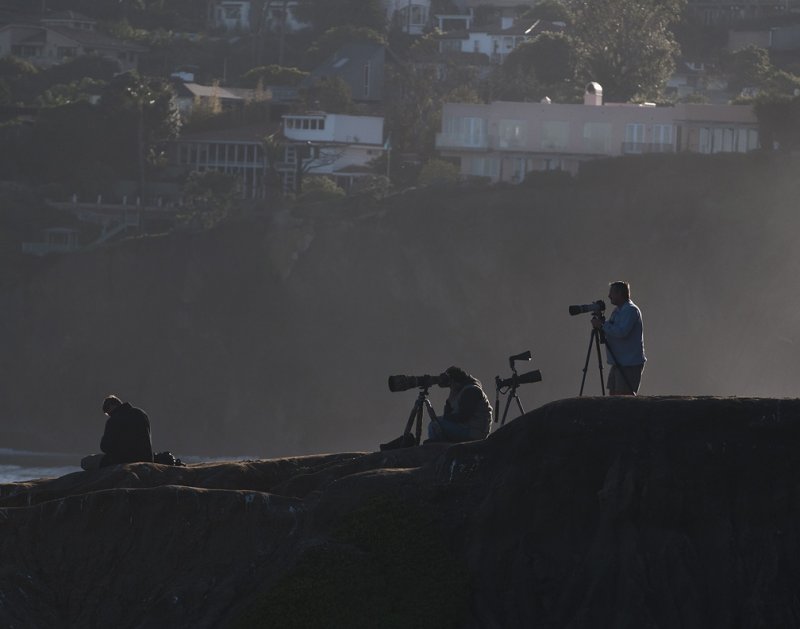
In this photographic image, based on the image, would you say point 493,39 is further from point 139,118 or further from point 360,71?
point 139,118

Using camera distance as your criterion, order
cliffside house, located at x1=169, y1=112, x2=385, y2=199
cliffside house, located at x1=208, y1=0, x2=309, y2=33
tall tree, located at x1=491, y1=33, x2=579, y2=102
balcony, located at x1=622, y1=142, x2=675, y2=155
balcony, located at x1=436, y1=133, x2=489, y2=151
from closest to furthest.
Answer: balcony, located at x1=622, y1=142, x2=675, y2=155 → balcony, located at x1=436, y1=133, x2=489, y2=151 → cliffside house, located at x1=169, y1=112, x2=385, y2=199 → tall tree, located at x1=491, y1=33, x2=579, y2=102 → cliffside house, located at x1=208, y1=0, x2=309, y2=33

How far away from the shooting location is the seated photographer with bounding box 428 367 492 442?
21203mm

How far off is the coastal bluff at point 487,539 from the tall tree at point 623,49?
87.4 m

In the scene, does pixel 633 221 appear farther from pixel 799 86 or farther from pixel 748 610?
pixel 748 610

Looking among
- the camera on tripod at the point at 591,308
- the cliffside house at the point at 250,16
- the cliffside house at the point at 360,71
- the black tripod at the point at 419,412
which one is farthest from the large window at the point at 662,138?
the camera on tripod at the point at 591,308

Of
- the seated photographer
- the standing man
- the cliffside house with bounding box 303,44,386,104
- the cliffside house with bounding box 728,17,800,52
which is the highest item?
the cliffside house with bounding box 728,17,800,52

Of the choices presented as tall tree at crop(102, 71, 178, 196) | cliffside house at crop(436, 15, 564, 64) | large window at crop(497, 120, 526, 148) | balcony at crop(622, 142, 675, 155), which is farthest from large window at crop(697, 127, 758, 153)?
cliffside house at crop(436, 15, 564, 64)

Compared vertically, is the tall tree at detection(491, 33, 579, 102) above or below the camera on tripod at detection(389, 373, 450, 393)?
above

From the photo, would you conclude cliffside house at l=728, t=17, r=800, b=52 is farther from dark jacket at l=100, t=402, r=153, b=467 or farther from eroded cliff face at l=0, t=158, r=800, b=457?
dark jacket at l=100, t=402, r=153, b=467

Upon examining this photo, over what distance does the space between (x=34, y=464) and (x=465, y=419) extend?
177ft

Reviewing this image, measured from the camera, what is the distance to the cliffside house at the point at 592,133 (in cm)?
8938

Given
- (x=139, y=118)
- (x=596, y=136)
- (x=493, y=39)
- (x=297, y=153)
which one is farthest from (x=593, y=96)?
(x=493, y=39)

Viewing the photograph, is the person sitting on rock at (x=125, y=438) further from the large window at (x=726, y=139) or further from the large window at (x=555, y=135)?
the large window at (x=555, y=135)

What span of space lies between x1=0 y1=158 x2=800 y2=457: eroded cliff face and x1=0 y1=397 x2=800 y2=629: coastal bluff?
55.3 meters
